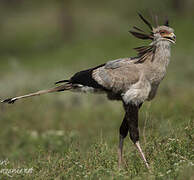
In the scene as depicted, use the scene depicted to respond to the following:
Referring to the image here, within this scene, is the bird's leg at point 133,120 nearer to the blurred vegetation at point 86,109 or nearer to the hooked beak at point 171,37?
the blurred vegetation at point 86,109

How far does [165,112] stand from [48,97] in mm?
4538

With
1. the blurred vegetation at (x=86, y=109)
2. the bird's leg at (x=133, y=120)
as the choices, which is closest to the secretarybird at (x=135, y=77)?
the bird's leg at (x=133, y=120)

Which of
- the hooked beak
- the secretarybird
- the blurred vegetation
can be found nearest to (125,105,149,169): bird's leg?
the secretarybird

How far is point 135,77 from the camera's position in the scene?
5.35 meters

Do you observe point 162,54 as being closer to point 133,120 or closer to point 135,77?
point 135,77

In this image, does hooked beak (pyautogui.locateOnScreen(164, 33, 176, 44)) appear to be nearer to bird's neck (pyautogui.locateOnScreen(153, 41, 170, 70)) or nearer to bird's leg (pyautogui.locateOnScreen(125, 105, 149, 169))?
bird's neck (pyautogui.locateOnScreen(153, 41, 170, 70))

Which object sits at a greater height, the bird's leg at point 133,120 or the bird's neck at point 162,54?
Result: the bird's neck at point 162,54

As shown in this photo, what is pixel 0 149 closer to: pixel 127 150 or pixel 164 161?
pixel 127 150

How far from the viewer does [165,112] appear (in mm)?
8156

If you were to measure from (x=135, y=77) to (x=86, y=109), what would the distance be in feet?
17.8

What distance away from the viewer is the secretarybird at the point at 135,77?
534cm

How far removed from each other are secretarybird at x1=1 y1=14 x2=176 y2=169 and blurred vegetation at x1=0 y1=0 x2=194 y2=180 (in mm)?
396

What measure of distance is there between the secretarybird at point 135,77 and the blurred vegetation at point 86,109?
40cm

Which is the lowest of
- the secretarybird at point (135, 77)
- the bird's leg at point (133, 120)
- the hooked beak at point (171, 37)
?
the bird's leg at point (133, 120)
